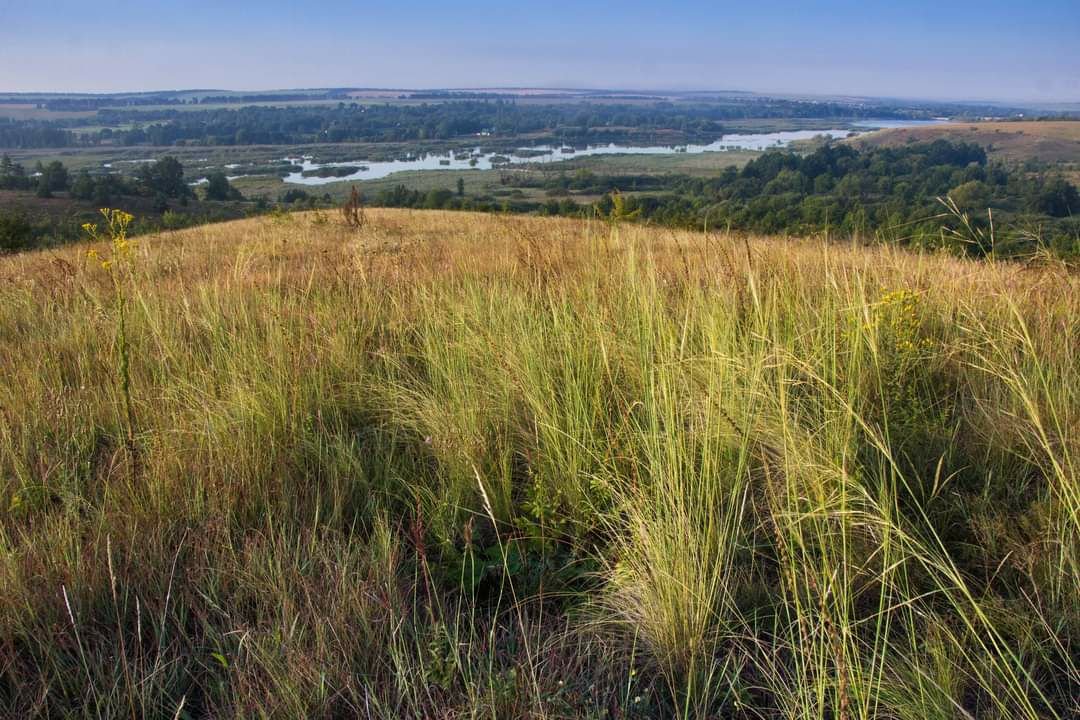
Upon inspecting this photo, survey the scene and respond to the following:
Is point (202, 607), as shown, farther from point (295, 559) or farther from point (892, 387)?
point (892, 387)

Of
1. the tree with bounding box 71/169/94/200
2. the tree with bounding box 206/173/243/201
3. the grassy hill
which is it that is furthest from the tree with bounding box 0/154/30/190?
the grassy hill


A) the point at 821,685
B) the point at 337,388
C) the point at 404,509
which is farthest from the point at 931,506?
the point at 337,388

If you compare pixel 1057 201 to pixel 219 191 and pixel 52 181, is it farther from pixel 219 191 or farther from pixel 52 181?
pixel 52 181

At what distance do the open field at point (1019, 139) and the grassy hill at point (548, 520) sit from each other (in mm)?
43020

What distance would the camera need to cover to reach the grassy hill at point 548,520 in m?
1.22

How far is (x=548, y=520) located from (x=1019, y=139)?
53.4 m

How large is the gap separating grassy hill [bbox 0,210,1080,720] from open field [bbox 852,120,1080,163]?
43.0 metres

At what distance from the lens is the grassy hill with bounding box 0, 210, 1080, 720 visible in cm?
Answer: 122

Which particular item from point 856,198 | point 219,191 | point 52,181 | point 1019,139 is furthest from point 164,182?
point 1019,139

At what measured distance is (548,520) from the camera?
1.77m

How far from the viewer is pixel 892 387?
2.21 m

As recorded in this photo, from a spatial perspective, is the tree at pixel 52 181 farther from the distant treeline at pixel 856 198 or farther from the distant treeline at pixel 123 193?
the distant treeline at pixel 856 198

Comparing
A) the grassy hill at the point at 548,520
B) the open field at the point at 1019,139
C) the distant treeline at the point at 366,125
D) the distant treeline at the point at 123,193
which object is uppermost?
the distant treeline at the point at 366,125

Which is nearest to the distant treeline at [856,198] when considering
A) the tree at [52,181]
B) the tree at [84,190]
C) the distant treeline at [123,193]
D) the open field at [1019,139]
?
the open field at [1019,139]
